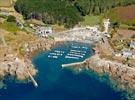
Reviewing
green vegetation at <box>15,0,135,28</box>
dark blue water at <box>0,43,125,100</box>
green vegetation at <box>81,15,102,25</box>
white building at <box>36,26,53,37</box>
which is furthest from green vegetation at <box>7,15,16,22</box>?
dark blue water at <box>0,43,125,100</box>

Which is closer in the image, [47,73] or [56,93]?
[56,93]

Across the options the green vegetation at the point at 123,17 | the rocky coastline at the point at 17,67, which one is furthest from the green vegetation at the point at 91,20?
the rocky coastline at the point at 17,67

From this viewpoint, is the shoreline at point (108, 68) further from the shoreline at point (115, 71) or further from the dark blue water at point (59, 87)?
the dark blue water at point (59, 87)

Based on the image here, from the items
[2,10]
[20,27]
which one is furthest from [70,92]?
[2,10]

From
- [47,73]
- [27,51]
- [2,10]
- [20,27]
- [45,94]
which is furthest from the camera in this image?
[2,10]

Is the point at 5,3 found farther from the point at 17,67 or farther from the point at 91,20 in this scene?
the point at 17,67

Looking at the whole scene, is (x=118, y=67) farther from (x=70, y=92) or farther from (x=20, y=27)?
(x=20, y=27)

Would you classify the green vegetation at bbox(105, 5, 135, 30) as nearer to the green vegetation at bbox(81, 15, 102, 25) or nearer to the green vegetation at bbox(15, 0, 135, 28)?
the green vegetation at bbox(15, 0, 135, 28)

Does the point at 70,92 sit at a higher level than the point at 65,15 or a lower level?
lower

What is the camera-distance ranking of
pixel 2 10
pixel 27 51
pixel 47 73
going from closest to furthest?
1. pixel 47 73
2. pixel 27 51
3. pixel 2 10
